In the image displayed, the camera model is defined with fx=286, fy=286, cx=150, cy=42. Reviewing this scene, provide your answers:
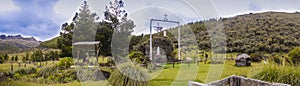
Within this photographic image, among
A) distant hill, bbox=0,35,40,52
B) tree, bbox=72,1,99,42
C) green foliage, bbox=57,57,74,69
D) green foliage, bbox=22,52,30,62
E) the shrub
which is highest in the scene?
tree, bbox=72,1,99,42

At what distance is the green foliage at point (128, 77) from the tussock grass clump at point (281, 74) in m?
1.51

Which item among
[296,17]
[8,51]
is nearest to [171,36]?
[8,51]

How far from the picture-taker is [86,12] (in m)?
6.61

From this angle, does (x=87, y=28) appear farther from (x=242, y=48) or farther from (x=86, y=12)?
(x=242, y=48)

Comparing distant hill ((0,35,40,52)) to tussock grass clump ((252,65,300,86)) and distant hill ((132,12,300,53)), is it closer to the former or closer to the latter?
distant hill ((132,12,300,53))

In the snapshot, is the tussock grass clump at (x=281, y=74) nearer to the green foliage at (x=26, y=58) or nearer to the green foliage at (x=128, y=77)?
the green foliage at (x=128, y=77)

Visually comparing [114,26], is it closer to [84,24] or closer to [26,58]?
[84,24]

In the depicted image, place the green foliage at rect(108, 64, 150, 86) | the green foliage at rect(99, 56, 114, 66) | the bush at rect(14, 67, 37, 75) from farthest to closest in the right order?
the green foliage at rect(99, 56, 114, 66) < the bush at rect(14, 67, 37, 75) < the green foliage at rect(108, 64, 150, 86)

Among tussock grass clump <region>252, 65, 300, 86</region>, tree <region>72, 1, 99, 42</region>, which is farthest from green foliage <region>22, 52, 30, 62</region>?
tussock grass clump <region>252, 65, 300, 86</region>

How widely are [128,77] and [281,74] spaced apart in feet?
6.15

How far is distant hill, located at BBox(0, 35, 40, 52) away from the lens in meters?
5.37

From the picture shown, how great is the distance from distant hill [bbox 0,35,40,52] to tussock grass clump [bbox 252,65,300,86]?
432 centimetres

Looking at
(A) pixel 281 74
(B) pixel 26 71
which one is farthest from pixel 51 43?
(A) pixel 281 74

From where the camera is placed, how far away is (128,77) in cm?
357
